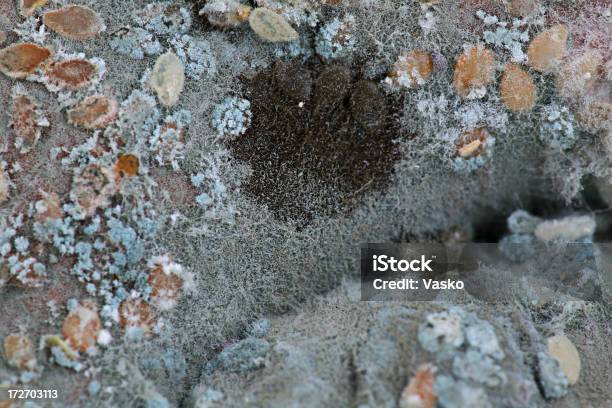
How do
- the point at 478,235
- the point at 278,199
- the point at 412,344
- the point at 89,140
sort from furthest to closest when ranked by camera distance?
the point at 478,235 → the point at 278,199 → the point at 89,140 → the point at 412,344

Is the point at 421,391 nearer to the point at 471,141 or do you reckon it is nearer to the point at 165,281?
the point at 165,281

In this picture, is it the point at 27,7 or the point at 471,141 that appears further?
the point at 471,141

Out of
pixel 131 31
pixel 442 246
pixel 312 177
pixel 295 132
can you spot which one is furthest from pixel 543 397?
pixel 131 31

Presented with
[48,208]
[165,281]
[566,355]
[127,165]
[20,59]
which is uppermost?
[20,59]

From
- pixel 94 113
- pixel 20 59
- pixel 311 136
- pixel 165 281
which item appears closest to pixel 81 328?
pixel 165 281

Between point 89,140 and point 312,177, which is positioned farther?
point 312,177

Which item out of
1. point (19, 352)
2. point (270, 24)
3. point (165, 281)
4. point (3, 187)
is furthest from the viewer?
point (270, 24)

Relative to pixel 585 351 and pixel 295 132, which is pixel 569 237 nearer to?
pixel 585 351
